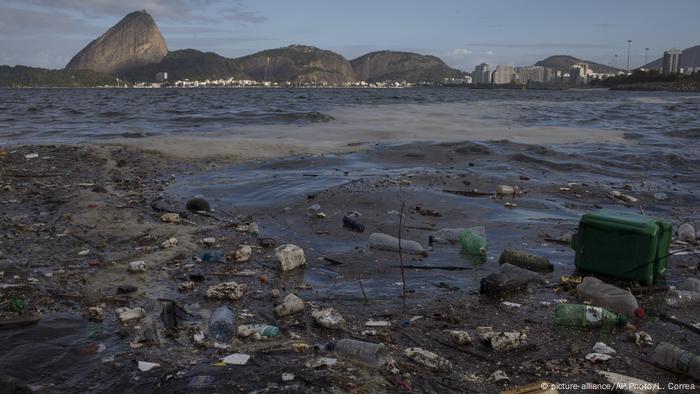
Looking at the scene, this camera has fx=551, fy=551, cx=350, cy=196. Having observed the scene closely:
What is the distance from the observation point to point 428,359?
288 cm

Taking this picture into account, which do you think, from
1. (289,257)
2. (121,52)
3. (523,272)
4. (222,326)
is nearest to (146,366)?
(222,326)

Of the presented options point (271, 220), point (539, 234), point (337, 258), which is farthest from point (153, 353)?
point (539, 234)

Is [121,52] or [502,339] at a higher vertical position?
[121,52]

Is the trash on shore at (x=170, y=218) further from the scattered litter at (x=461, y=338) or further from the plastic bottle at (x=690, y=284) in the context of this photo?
the plastic bottle at (x=690, y=284)

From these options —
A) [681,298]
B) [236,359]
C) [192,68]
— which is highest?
[192,68]

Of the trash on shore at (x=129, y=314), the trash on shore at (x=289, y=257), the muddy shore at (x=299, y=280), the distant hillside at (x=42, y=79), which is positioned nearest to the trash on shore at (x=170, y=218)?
the muddy shore at (x=299, y=280)

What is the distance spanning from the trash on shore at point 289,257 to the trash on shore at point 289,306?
2.88ft

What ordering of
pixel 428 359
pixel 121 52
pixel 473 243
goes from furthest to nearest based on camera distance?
pixel 121 52, pixel 473 243, pixel 428 359

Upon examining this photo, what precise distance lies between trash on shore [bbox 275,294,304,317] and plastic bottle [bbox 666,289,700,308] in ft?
8.41

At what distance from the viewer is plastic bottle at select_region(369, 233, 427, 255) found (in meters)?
5.07

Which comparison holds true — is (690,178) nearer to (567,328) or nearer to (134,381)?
(567,328)

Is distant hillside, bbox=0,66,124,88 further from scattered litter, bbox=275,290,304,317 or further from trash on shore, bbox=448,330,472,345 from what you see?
trash on shore, bbox=448,330,472,345

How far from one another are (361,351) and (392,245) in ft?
7.51

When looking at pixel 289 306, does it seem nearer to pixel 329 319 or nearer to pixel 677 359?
pixel 329 319
